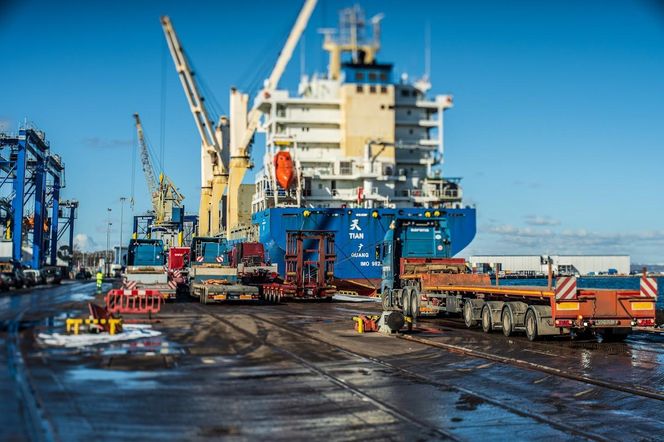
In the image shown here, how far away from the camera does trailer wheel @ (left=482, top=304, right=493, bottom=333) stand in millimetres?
21647

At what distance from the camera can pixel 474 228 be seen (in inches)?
1994

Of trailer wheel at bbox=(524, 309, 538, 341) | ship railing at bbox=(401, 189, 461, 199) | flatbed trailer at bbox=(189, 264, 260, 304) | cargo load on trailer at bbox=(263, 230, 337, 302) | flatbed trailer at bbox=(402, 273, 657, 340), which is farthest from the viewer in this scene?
ship railing at bbox=(401, 189, 461, 199)

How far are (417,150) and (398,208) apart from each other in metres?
5.84

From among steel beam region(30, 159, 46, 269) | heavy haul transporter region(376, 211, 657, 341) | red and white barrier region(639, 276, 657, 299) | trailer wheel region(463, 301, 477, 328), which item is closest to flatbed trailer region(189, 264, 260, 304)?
heavy haul transporter region(376, 211, 657, 341)

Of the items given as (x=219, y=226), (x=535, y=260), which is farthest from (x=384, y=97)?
(x=535, y=260)

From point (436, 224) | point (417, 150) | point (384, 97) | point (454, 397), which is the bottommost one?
point (454, 397)

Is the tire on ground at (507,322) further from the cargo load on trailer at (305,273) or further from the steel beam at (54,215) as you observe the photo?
the steel beam at (54,215)

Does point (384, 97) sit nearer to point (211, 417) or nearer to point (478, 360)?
point (478, 360)

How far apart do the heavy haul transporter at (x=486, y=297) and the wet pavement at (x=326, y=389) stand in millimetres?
679

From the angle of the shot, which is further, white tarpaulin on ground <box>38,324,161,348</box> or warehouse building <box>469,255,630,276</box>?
warehouse building <box>469,255,630,276</box>

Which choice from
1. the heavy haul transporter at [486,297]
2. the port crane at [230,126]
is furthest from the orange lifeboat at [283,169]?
the heavy haul transporter at [486,297]

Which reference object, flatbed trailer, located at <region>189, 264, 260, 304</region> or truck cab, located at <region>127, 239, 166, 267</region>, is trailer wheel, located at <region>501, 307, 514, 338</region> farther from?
truck cab, located at <region>127, 239, 166, 267</region>

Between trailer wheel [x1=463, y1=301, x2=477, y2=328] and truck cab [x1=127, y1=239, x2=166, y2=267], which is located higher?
truck cab [x1=127, y1=239, x2=166, y2=267]

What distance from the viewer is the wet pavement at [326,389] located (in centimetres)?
932
